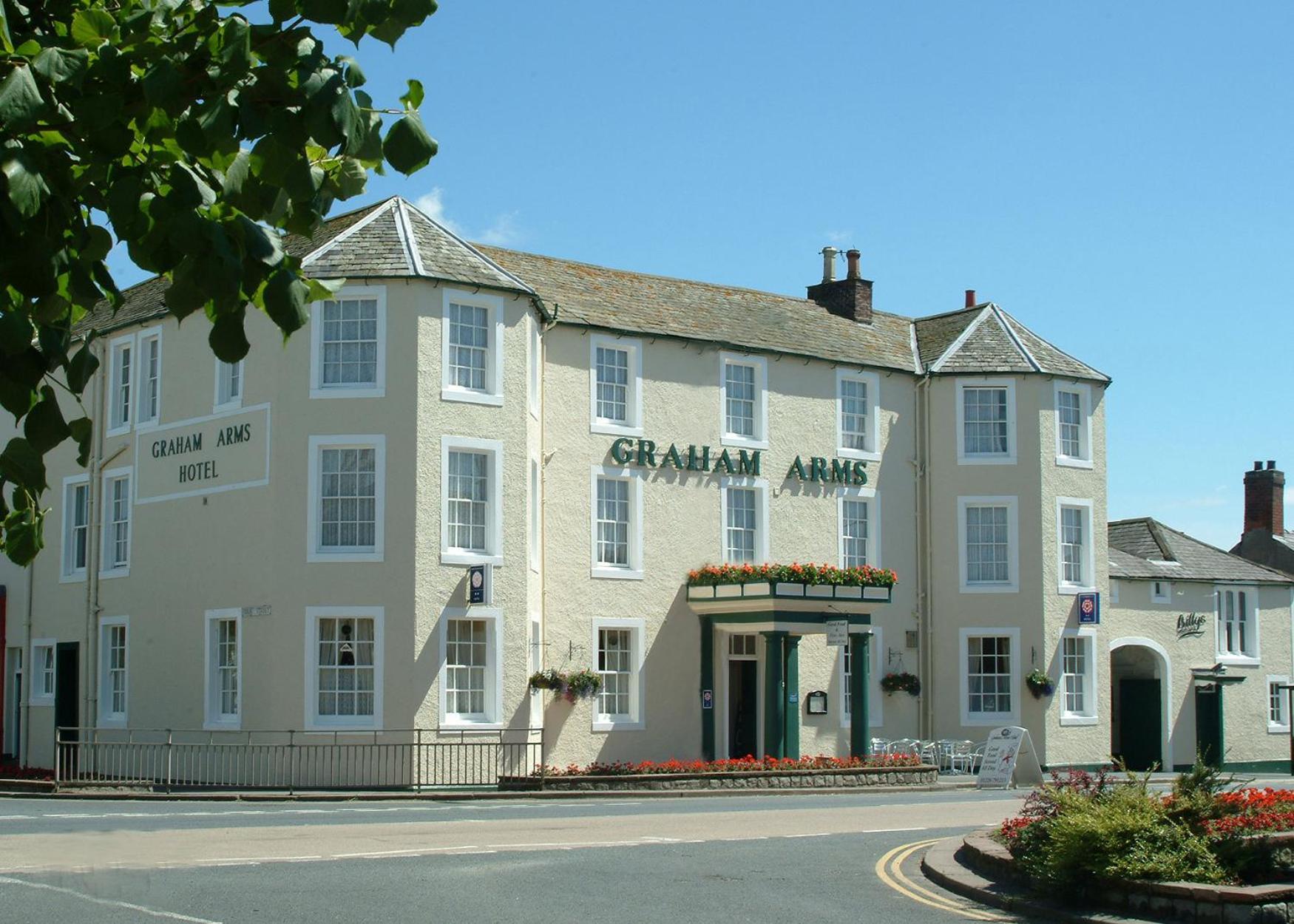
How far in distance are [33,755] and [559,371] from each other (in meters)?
13.8

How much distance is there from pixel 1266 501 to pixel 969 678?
2222 centimetres

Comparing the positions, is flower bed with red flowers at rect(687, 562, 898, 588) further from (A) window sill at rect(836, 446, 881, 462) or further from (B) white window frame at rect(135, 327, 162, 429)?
(B) white window frame at rect(135, 327, 162, 429)

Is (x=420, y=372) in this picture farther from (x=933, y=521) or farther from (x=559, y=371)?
(x=933, y=521)

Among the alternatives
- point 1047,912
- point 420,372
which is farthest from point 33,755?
point 1047,912

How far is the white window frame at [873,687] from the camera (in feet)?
113

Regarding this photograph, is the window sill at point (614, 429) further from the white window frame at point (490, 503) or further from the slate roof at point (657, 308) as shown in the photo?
the white window frame at point (490, 503)

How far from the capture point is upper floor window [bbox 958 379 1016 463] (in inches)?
1441

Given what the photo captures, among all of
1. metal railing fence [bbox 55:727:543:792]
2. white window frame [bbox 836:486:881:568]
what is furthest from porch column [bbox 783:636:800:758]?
metal railing fence [bbox 55:727:543:792]

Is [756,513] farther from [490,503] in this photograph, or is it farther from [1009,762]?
[1009,762]

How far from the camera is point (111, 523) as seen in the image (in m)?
32.4

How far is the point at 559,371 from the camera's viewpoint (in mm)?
31578

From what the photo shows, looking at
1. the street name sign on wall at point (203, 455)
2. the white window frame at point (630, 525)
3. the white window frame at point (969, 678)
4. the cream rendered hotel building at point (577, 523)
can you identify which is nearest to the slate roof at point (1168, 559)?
the cream rendered hotel building at point (577, 523)

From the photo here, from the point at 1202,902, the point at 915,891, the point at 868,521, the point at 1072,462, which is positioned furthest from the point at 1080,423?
the point at 1202,902

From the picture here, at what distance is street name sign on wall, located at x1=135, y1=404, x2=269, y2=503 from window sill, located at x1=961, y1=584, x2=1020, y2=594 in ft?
52.9
